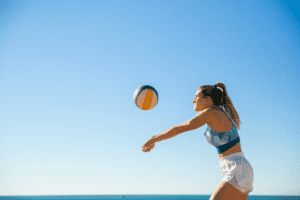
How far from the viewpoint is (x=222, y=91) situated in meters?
3.52

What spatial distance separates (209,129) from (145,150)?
1.02 meters

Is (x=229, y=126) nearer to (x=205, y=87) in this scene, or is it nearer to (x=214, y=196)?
(x=205, y=87)

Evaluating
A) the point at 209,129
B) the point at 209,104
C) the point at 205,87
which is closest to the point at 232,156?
the point at 209,129

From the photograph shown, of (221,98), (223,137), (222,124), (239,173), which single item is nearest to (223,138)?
(223,137)

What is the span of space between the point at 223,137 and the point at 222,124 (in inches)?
7.6

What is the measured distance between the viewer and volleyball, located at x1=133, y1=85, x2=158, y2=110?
6.09 meters

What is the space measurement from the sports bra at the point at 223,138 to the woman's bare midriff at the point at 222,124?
0.16ft

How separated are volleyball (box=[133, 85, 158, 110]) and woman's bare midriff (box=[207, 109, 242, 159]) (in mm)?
3182

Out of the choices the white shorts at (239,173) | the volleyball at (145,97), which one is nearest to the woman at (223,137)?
the white shorts at (239,173)

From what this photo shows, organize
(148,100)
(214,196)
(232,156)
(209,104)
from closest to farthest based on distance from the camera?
(214,196) < (232,156) < (209,104) < (148,100)

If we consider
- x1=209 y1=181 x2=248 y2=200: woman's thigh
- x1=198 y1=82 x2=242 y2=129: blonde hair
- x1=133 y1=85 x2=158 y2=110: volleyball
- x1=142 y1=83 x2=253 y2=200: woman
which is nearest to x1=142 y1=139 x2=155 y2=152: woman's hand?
x1=142 y1=83 x2=253 y2=200: woman

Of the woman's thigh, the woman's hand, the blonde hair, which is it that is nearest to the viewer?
the woman's thigh

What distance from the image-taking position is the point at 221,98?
3.41 meters

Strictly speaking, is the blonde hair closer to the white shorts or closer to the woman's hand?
the white shorts
